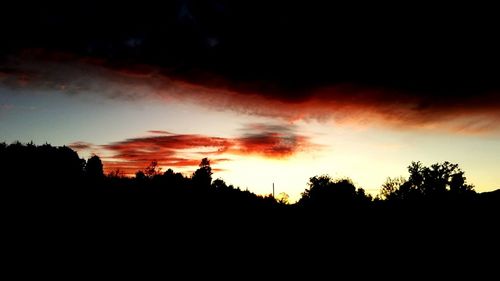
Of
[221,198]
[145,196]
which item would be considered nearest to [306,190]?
[221,198]

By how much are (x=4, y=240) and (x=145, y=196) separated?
1324 cm

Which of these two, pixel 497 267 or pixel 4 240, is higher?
pixel 4 240

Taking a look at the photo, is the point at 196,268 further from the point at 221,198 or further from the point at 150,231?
the point at 221,198

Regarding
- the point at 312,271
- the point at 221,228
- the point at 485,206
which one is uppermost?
the point at 485,206

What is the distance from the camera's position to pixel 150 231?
22.4 m

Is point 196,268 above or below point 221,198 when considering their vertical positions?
below

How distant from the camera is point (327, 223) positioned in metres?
27.1

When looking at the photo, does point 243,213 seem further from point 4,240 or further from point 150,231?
point 4,240

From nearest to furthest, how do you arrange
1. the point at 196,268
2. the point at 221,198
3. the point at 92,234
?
the point at 196,268 < the point at 92,234 < the point at 221,198

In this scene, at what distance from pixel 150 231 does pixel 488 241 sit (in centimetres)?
2066

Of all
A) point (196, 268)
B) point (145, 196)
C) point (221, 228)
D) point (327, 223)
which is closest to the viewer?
point (196, 268)

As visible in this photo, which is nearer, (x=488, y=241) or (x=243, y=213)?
(x=488, y=241)

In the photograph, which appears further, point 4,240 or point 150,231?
point 150,231

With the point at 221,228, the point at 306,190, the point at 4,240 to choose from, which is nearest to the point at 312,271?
the point at 221,228
